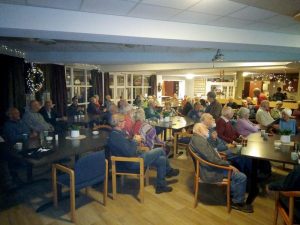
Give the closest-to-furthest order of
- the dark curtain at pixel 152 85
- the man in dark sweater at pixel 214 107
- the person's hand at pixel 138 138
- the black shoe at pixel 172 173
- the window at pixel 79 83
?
the person's hand at pixel 138 138, the black shoe at pixel 172 173, the man in dark sweater at pixel 214 107, the window at pixel 79 83, the dark curtain at pixel 152 85

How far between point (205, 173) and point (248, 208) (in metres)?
0.71

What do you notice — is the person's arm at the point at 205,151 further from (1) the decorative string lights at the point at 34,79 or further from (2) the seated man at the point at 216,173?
(1) the decorative string lights at the point at 34,79

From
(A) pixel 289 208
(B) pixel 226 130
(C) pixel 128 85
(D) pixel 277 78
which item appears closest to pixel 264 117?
(B) pixel 226 130

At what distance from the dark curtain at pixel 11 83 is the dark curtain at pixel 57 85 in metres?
1.21

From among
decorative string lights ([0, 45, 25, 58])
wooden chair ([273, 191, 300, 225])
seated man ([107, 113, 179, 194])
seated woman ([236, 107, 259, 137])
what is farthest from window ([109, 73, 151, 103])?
wooden chair ([273, 191, 300, 225])

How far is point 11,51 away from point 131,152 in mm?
3929

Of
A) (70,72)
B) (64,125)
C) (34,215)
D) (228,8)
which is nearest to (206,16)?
(228,8)

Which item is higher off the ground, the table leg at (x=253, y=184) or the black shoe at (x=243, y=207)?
the table leg at (x=253, y=184)

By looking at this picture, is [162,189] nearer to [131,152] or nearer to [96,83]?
[131,152]

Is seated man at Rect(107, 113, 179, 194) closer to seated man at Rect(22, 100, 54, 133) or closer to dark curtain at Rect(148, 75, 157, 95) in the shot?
seated man at Rect(22, 100, 54, 133)

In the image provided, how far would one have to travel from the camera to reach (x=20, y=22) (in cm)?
239

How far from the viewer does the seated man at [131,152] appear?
9.62 feet

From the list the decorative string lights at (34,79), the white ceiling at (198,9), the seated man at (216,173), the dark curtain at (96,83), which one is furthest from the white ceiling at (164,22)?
the dark curtain at (96,83)

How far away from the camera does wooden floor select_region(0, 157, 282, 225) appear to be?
260 cm
